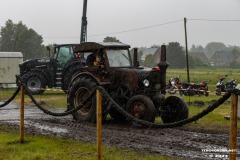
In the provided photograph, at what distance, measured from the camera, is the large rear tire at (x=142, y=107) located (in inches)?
391

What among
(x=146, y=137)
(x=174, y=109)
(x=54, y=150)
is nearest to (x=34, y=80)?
(x=174, y=109)

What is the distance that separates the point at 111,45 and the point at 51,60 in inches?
414

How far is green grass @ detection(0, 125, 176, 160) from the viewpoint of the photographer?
6.90 m

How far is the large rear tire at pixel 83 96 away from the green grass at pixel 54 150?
241 cm

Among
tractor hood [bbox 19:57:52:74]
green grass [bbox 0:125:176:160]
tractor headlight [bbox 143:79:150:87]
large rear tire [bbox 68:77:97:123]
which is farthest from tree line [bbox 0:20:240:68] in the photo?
green grass [bbox 0:125:176:160]

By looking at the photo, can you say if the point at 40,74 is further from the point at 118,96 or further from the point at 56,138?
the point at 56,138

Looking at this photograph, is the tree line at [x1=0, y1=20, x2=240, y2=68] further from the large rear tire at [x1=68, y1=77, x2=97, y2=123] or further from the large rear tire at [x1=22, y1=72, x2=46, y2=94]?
the large rear tire at [x1=68, y1=77, x2=97, y2=123]

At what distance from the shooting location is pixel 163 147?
305 inches

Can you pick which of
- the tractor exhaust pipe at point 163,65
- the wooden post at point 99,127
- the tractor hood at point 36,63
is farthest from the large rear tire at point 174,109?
the tractor hood at point 36,63

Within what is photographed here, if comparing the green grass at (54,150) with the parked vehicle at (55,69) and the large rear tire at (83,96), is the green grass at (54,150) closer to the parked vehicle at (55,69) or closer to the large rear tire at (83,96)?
the large rear tire at (83,96)

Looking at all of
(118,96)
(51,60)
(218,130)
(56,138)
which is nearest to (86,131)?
(56,138)

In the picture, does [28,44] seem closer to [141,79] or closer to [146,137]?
→ [141,79]

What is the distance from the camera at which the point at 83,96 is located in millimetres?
11789

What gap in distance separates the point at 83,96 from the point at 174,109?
9.05ft
